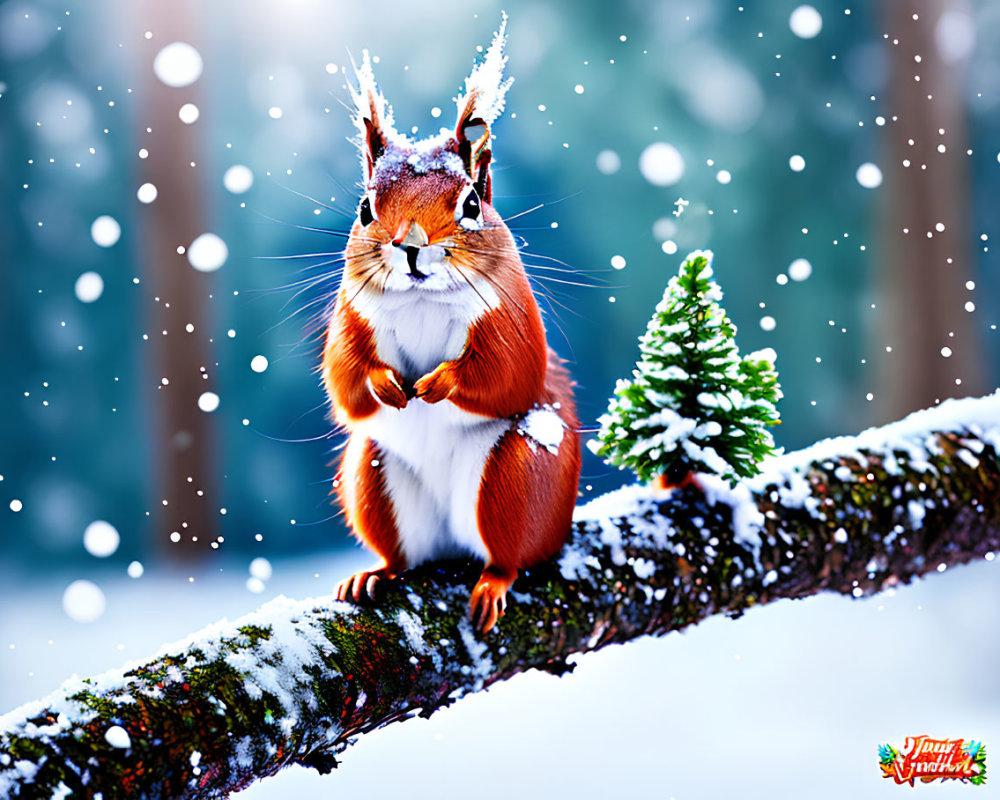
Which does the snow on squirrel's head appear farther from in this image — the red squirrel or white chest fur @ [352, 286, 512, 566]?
white chest fur @ [352, 286, 512, 566]

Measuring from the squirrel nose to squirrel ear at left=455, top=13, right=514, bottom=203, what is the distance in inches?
3.1

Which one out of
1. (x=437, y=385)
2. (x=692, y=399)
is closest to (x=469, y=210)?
(x=437, y=385)

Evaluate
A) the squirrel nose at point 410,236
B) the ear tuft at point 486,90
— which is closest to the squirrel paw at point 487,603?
the squirrel nose at point 410,236

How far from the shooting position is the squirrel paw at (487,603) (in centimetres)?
81

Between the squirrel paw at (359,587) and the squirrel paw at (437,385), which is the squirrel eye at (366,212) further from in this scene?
the squirrel paw at (359,587)

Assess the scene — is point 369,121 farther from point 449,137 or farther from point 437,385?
point 437,385

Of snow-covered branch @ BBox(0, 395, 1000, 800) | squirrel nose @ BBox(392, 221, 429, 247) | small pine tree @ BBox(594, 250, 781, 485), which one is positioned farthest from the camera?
small pine tree @ BBox(594, 250, 781, 485)

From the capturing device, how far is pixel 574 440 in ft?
2.88

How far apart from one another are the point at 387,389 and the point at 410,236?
0.13 m

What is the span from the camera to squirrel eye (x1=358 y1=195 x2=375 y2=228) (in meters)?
0.79

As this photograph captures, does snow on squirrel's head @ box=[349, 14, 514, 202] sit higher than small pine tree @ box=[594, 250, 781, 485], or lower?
higher

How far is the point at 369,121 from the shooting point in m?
0.81

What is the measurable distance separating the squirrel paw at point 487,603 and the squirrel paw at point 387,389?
0.18m

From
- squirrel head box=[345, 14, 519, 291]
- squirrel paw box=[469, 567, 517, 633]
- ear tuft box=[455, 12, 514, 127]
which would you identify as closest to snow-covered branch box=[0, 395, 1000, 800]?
squirrel paw box=[469, 567, 517, 633]
